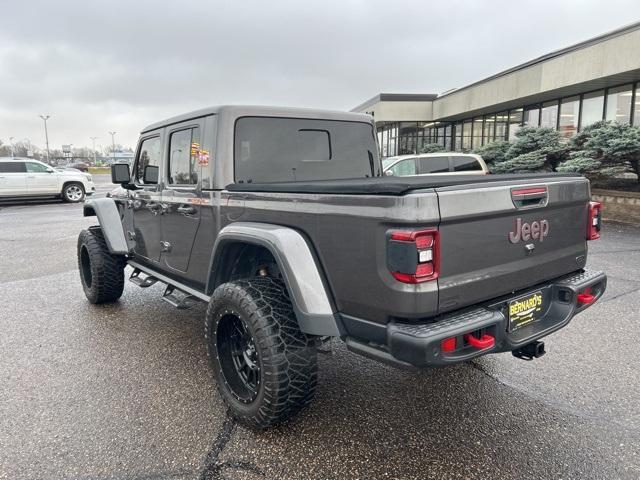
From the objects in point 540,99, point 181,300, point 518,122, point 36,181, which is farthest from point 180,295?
point 518,122

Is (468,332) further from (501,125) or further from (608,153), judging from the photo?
(501,125)

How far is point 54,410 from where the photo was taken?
3.10 metres

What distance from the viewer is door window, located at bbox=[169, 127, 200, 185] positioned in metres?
3.62

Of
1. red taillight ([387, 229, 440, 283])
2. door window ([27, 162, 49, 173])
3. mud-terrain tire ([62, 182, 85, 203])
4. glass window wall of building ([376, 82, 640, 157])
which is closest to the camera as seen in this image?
red taillight ([387, 229, 440, 283])

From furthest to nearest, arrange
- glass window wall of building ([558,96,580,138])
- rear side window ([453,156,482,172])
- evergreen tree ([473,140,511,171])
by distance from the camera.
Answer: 1. evergreen tree ([473,140,511,171])
2. glass window wall of building ([558,96,580,138])
3. rear side window ([453,156,482,172])

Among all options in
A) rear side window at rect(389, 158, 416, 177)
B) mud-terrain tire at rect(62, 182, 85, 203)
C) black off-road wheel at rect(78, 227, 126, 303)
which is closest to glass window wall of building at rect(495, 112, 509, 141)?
rear side window at rect(389, 158, 416, 177)

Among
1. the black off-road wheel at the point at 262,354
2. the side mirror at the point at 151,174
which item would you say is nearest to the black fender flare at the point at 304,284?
the black off-road wheel at the point at 262,354

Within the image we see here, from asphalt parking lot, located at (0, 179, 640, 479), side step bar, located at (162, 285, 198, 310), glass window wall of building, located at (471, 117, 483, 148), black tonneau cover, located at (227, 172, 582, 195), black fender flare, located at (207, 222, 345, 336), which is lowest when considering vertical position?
asphalt parking lot, located at (0, 179, 640, 479)

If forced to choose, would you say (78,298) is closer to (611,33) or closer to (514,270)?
(514,270)

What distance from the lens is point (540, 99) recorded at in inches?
743

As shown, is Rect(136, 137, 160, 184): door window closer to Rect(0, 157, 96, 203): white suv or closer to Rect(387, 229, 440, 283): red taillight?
Rect(387, 229, 440, 283): red taillight

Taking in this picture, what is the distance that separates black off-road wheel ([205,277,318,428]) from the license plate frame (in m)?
1.12

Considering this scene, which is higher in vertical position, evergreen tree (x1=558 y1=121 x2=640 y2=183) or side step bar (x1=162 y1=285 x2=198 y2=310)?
evergreen tree (x1=558 y1=121 x2=640 y2=183)

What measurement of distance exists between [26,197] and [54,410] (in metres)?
17.5
